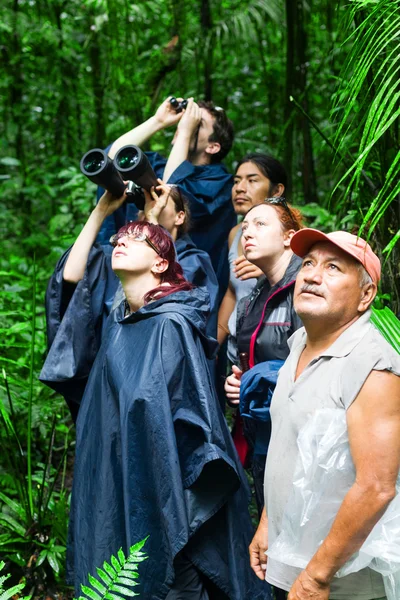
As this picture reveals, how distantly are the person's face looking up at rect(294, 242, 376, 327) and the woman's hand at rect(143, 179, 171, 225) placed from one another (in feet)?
3.78

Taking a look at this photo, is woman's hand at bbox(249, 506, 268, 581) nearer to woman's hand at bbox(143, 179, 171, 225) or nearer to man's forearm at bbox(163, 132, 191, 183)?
woman's hand at bbox(143, 179, 171, 225)

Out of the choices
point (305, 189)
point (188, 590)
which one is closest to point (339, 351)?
point (188, 590)

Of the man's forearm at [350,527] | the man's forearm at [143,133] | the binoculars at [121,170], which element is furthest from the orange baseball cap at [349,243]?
the man's forearm at [143,133]

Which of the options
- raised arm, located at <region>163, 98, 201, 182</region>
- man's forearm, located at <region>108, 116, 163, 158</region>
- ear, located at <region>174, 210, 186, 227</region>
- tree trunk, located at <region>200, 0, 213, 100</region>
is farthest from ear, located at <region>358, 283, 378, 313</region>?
tree trunk, located at <region>200, 0, 213, 100</region>

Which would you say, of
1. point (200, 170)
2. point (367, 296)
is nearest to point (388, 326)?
point (367, 296)

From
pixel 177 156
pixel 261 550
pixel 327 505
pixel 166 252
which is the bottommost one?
pixel 261 550

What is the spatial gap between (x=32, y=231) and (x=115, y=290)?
3.77 m

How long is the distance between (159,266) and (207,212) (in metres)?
0.80

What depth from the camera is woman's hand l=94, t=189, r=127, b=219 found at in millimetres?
2754

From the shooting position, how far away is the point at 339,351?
1594 mm

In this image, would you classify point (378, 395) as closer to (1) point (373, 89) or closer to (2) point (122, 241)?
(2) point (122, 241)

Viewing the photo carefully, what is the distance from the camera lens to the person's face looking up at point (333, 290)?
1.63 metres

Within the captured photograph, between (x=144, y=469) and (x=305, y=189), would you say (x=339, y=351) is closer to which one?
(x=144, y=469)

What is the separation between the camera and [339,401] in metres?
1.54
